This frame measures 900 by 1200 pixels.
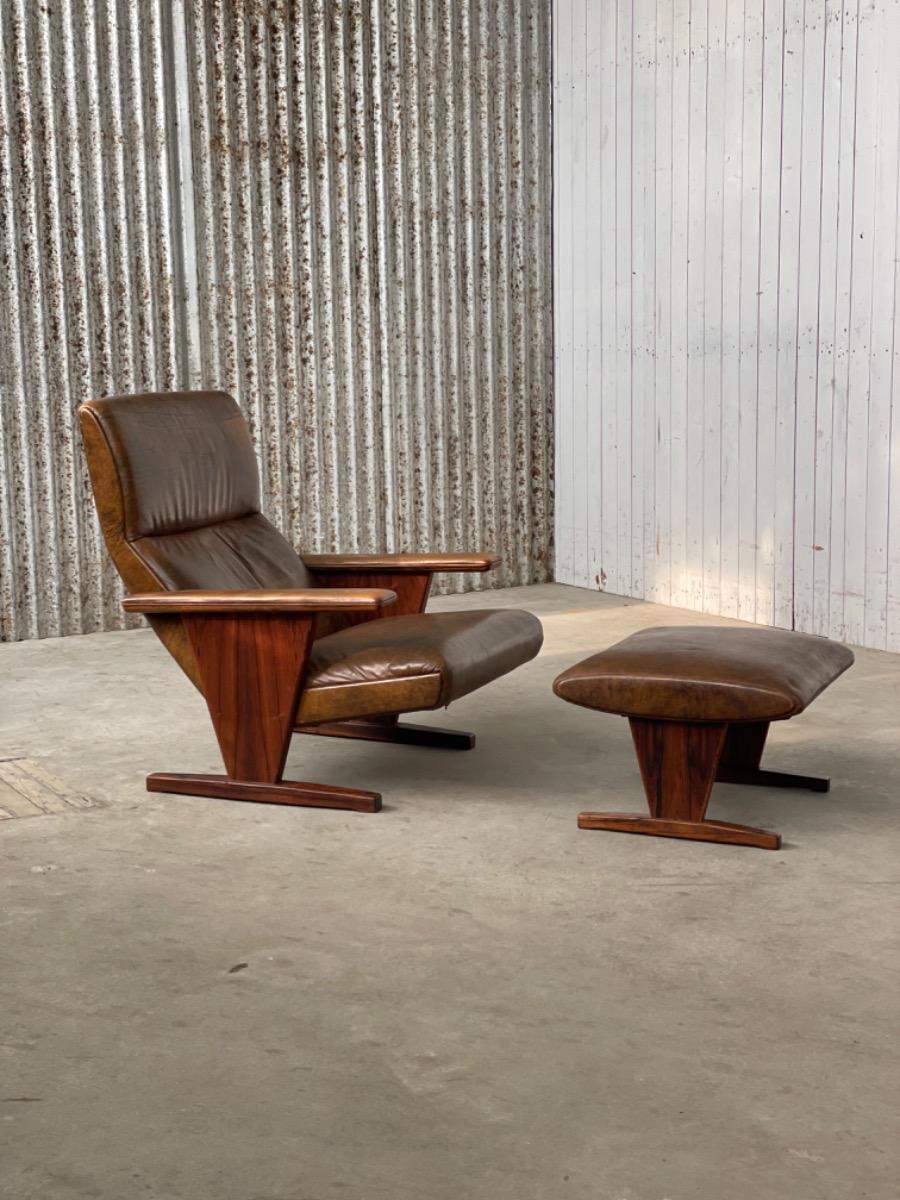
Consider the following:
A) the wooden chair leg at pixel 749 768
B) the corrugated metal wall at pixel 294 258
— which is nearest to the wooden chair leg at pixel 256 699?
the wooden chair leg at pixel 749 768

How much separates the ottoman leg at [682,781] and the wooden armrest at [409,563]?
927mm

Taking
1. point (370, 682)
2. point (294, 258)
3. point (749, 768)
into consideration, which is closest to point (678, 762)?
point (749, 768)

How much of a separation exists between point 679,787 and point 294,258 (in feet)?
12.1

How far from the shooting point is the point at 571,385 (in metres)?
6.85

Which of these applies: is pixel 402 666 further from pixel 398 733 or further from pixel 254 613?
pixel 398 733

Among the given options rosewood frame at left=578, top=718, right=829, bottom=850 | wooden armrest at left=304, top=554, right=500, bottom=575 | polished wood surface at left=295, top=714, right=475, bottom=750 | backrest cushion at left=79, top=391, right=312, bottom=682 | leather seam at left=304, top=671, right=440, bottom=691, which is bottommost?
polished wood surface at left=295, top=714, right=475, bottom=750

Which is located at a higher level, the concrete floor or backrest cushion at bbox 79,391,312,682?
backrest cushion at bbox 79,391,312,682

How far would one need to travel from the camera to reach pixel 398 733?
13.6 ft

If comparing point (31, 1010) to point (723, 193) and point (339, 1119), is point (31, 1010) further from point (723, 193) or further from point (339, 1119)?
point (723, 193)

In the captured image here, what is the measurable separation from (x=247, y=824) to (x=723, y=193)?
354 centimetres

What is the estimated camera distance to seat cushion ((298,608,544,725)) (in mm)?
3357

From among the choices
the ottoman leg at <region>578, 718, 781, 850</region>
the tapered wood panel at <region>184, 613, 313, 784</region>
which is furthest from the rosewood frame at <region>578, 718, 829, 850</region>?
the tapered wood panel at <region>184, 613, 313, 784</region>

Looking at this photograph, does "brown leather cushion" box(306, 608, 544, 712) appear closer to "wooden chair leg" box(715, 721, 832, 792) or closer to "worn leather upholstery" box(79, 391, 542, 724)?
"worn leather upholstery" box(79, 391, 542, 724)

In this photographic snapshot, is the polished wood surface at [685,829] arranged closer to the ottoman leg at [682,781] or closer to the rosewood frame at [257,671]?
the ottoman leg at [682,781]
